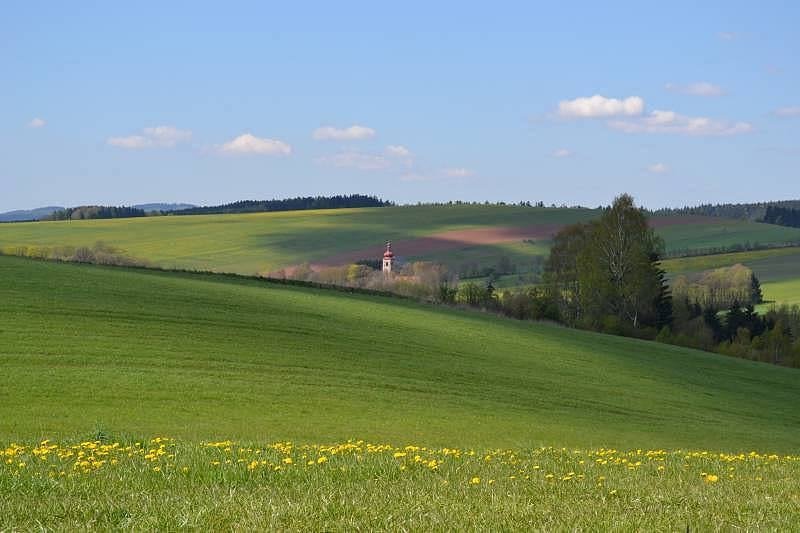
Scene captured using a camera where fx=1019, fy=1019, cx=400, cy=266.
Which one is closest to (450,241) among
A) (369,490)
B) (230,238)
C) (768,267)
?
(230,238)

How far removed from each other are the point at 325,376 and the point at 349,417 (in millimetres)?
8043

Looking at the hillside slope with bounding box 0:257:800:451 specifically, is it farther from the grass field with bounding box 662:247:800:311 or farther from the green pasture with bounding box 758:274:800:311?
the grass field with bounding box 662:247:800:311

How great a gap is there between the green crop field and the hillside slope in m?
0.18

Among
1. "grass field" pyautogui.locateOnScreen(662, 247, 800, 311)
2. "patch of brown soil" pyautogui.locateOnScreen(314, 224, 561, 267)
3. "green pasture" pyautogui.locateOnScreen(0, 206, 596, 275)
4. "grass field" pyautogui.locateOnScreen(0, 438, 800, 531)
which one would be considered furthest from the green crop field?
"patch of brown soil" pyautogui.locateOnScreen(314, 224, 561, 267)

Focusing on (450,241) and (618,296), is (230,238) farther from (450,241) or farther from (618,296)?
(618,296)

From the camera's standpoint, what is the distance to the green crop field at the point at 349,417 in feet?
30.1

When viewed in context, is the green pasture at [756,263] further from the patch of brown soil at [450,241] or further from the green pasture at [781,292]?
the patch of brown soil at [450,241]

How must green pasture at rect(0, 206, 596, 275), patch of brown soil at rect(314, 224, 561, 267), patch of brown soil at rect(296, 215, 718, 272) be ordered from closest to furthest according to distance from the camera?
green pasture at rect(0, 206, 596, 275), patch of brown soil at rect(296, 215, 718, 272), patch of brown soil at rect(314, 224, 561, 267)

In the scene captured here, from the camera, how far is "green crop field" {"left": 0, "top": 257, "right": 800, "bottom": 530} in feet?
30.1

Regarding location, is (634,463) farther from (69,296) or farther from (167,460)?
(69,296)

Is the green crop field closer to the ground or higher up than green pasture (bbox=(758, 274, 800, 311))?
higher up

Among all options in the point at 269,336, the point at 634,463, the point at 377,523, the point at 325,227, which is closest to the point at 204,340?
the point at 269,336

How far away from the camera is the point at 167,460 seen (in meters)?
12.4

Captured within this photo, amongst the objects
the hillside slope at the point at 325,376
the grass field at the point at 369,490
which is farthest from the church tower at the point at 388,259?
the grass field at the point at 369,490
